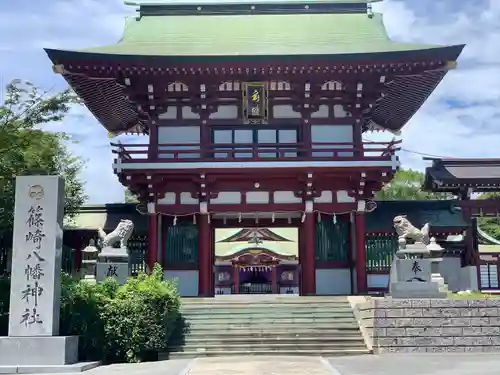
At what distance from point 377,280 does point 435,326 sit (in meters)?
6.92

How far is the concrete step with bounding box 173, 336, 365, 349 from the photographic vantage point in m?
16.9

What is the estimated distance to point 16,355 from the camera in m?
13.9

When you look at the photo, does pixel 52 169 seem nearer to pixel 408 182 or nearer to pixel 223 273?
pixel 223 273

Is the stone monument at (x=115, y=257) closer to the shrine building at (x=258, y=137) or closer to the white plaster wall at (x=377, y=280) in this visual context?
the shrine building at (x=258, y=137)

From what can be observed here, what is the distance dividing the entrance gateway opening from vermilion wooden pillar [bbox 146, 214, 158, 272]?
15311mm

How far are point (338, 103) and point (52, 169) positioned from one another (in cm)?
1131

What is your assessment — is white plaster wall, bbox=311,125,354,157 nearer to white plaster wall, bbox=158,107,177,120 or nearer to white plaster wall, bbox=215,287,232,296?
white plaster wall, bbox=158,107,177,120

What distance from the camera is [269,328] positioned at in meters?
17.7

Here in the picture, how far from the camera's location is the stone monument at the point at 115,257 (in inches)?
778

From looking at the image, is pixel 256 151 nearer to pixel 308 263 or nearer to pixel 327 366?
pixel 308 263

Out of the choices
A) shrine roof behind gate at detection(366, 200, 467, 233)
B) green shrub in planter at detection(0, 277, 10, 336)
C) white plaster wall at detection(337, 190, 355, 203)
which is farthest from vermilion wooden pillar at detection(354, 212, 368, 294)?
green shrub in planter at detection(0, 277, 10, 336)

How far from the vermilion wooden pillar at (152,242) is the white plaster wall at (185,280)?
2.77 ft

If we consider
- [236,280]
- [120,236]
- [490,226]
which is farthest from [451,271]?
[490,226]

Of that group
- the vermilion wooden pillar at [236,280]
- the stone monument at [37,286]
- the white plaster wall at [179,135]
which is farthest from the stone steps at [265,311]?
the vermilion wooden pillar at [236,280]
